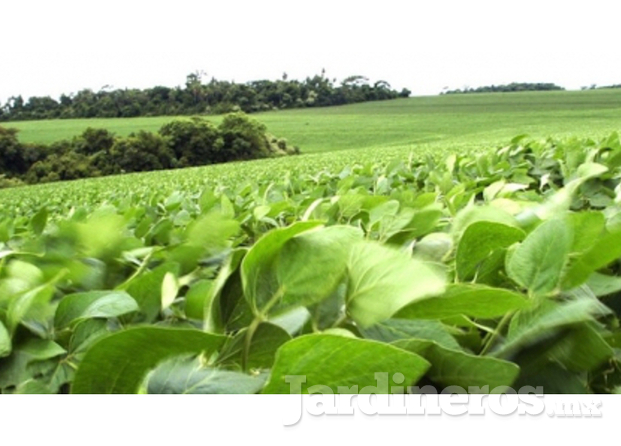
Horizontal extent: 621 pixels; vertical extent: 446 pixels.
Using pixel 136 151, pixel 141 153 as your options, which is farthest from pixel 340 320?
pixel 141 153

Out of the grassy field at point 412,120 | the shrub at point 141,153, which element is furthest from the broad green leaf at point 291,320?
the shrub at point 141,153

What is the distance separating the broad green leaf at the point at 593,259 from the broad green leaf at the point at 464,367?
9cm

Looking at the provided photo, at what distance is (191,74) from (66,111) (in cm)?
1021

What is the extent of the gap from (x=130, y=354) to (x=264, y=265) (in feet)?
0.30

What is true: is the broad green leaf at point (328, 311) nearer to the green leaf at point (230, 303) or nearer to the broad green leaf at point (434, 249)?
the green leaf at point (230, 303)

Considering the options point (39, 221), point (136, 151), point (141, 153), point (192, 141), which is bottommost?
point (141, 153)

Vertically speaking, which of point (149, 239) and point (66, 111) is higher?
point (149, 239)

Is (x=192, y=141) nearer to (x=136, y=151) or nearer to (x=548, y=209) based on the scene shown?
(x=136, y=151)

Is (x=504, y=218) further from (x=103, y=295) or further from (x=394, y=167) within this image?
(x=394, y=167)

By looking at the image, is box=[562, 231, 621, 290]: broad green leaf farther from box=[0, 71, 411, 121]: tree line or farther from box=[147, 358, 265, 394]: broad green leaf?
box=[0, 71, 411, 121]: tree line

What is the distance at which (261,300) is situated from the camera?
1.18 feet

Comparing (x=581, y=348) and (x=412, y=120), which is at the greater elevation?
(x=581, y=348)

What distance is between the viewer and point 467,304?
34 centimetres
